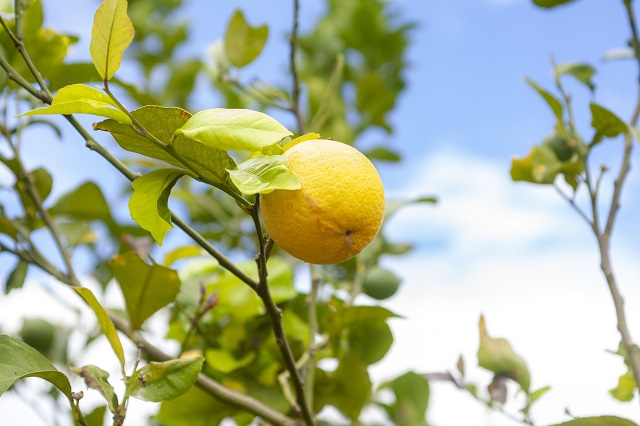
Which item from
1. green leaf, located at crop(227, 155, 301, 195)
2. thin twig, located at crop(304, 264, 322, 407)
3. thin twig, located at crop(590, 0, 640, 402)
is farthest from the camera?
thin twig, located at crop(304, 264, 322, 407)

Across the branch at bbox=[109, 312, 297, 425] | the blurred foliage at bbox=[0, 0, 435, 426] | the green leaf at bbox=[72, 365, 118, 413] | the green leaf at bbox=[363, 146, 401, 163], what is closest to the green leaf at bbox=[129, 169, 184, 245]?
the blurred foliage at bbox=[0, 0, 435, 426]

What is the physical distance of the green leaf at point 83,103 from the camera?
519 mm

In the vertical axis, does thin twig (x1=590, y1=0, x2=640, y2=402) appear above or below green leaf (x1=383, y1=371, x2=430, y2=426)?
above

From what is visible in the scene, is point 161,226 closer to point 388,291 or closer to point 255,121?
point 255,121

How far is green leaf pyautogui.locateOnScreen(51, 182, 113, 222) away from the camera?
1185 millimetres

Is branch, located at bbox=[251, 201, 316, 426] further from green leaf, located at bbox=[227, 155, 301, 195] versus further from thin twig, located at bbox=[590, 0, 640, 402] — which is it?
thin twig, located at bbox=[590, 0, 640, 402]

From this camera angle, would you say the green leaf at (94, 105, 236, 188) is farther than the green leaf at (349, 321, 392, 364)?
No

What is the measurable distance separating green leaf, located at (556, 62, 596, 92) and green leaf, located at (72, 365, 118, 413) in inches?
32.1

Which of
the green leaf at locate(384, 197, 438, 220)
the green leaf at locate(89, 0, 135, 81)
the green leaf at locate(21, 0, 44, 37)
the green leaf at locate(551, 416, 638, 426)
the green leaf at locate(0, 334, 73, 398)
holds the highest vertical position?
the green leaf at locate(89, 0, 135, 81)

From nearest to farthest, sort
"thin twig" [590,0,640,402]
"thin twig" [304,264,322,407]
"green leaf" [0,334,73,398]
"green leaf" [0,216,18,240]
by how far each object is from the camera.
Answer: "green leaf" [0,334,73,398], "thin twig" [590,0,640,402], "thin twig" [304,264,322,407], "green leaf" [0,216,18,240]

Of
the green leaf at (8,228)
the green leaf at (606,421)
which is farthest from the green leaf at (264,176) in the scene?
the green leaf at (8,228)

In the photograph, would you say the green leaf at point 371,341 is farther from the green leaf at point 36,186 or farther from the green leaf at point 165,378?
the green leaf at point 36,186

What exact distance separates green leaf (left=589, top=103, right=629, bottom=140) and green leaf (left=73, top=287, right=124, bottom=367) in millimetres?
674

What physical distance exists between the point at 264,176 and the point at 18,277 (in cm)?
70
